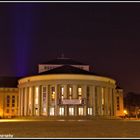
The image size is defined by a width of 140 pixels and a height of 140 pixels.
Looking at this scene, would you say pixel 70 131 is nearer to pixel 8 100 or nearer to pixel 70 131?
pixel 70 131

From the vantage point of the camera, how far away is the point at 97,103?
97.9 metres

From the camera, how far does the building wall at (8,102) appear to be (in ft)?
421

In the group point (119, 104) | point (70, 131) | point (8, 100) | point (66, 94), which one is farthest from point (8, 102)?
point (70, 131)

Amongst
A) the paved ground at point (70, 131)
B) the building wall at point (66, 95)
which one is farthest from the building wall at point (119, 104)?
the paved ground at point (70, 131)

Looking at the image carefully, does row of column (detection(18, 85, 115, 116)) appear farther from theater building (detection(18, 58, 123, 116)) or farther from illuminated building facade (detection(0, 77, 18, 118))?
illuminated building facade (detection(0, 77, 18, 118))

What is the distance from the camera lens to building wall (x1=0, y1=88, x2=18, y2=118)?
128 m

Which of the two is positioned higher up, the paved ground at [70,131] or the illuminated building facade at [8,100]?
the illuminated building facade at [8,100]

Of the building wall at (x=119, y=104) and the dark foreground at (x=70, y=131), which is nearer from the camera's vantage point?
the dark foreground at (x=70, y=131)

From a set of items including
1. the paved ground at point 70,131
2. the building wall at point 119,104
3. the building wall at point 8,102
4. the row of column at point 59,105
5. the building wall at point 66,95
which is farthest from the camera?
the building wall at point 119,104

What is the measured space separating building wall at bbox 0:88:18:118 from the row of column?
22.7 meters

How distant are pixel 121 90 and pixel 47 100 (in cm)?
5258

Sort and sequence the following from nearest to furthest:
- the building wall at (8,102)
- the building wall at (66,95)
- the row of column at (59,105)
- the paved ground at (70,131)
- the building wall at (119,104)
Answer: the paved ground at (70,131) < the building wall at (66,95) < the row of column at (59,105) < the building wall at (8,102) < the building wall at (119,104)

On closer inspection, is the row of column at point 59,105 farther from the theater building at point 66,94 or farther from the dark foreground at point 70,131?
Answer: the dark foreground at point 70,131

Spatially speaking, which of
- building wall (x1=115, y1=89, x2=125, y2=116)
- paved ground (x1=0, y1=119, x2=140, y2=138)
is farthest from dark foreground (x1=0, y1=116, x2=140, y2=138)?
building wall (x1=115, y1=89, x2=125, y2=116)
